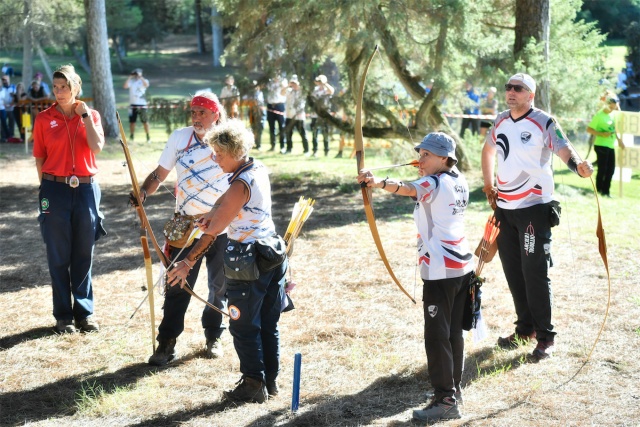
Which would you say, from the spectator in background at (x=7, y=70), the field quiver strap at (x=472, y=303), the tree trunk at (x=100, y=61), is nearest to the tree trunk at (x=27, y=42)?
the spectator in background at (x=7, y=70)

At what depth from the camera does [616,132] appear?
11.5 meters

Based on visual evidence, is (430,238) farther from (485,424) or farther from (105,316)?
(105,316)

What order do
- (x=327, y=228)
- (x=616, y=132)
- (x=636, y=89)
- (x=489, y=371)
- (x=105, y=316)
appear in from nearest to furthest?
(x=489, y=371), (x=105, y=316), (x=327, y=228), (x=616, y=132), (x=636, y=89)

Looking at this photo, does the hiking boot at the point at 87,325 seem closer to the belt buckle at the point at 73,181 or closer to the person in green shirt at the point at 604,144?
the belt buckle at the point at 73,181

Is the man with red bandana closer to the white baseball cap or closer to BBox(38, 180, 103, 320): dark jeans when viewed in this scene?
BBox(38, 180, 103, 320): dark jeans

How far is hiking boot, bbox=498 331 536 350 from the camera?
544 cm

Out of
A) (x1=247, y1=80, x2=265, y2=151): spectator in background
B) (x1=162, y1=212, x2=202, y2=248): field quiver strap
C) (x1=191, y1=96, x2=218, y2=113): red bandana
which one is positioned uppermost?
(x1=191, y1=96, x2=218, y2=113): red bandana

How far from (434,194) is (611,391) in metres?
1.67

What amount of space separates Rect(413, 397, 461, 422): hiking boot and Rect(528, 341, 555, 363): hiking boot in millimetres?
1120

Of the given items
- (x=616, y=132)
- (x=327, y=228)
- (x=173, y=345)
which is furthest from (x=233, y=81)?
(x=173, y=345)

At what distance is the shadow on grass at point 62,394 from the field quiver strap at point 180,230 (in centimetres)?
83

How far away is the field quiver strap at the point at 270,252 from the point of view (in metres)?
4.29

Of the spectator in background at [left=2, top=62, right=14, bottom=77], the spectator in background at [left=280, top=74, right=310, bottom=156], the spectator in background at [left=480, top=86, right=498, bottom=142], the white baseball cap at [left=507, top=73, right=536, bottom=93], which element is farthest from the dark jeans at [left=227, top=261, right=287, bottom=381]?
the spectator in background at [left=2, top=62, right=14, bottom=77]

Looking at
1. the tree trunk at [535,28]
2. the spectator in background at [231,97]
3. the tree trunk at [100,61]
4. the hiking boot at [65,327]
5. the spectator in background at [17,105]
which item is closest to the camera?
the hiking boot at [65,327]
